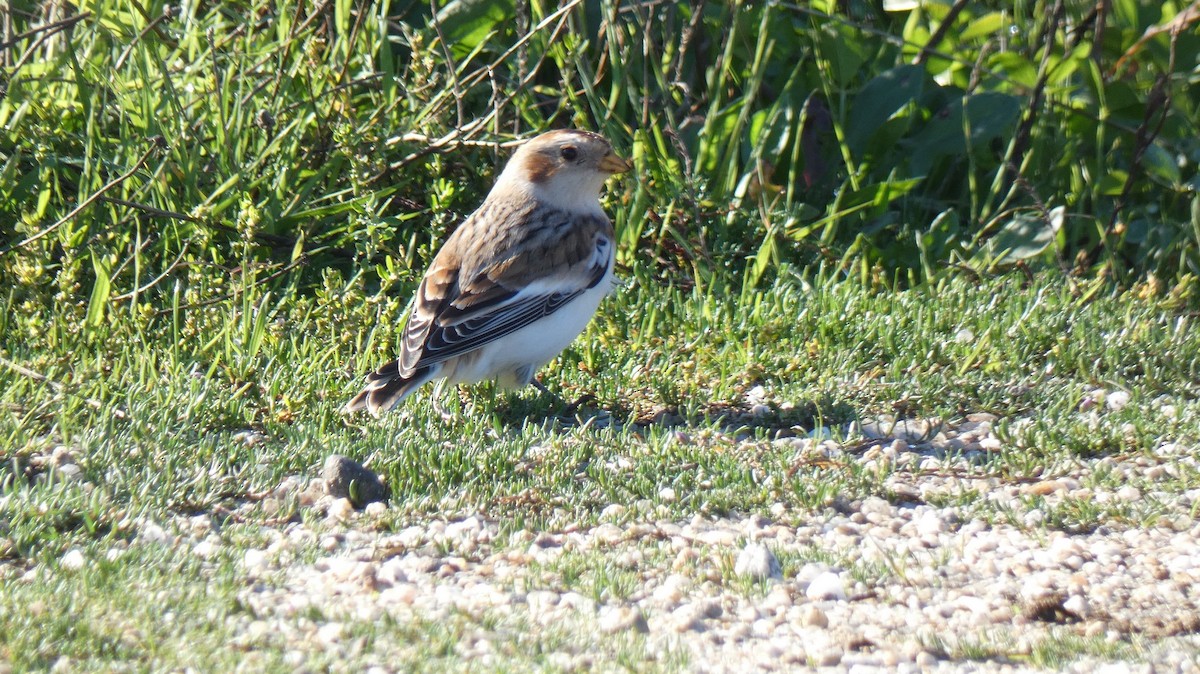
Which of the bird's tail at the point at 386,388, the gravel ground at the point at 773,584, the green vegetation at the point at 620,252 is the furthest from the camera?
the bird's tail at the point at 386,388

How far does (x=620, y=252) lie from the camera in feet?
21.4

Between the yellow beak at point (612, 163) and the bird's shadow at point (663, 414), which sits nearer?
the bird's shadow at point (663, 414)

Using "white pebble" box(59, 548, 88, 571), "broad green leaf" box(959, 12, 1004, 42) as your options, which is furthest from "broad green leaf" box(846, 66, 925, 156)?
"white pebble" box(59, 548, 88, 571)

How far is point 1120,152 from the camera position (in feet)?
23.1

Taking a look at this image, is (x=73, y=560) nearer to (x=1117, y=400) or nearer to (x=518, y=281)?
(x=518, y=281)

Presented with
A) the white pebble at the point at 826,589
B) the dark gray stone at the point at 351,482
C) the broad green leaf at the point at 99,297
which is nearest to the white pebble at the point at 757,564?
the white pebble at the point at 826,589

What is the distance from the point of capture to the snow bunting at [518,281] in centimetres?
499

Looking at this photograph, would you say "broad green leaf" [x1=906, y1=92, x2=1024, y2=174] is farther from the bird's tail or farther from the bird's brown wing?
the bird's tail

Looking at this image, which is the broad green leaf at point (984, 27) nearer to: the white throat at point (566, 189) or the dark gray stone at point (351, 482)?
the white throat at point (566, 189)

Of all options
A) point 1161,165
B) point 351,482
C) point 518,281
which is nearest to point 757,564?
point 351,482

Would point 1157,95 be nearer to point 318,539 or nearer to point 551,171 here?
point 551,171

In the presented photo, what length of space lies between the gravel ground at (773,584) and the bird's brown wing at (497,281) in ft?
2.99

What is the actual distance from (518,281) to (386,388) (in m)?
0.75

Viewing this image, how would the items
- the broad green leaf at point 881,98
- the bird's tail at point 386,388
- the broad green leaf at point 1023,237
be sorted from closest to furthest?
the bird's tail at point 386,388 → the broad green leaf at point 1023,237 → the broad green leaf at point 881,98
